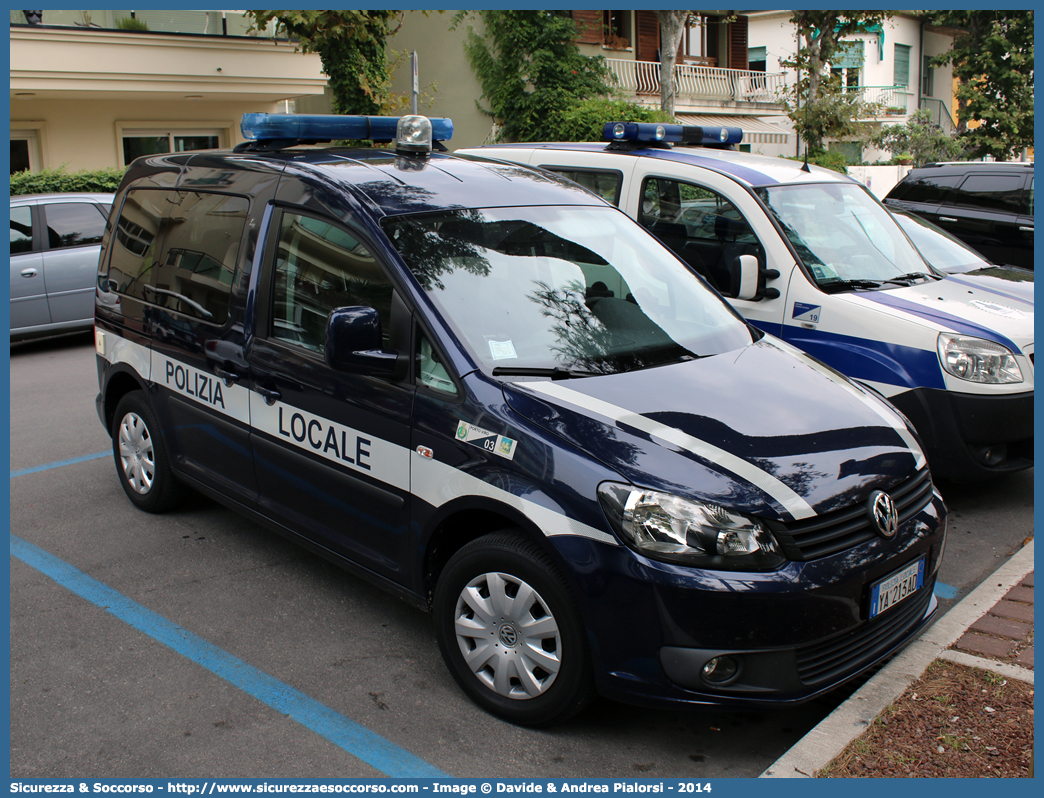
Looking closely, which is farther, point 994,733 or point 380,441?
point 380,441

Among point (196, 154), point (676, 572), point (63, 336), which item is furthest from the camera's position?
point (63, 336)

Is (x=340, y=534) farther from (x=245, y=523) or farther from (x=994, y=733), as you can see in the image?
(x=994, y=733)

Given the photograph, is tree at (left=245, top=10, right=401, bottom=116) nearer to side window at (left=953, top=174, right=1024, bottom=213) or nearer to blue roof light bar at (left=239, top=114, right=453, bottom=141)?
side window at (left=953, top=174, right=1024, bottom=213)

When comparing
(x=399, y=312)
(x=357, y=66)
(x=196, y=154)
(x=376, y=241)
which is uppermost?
(x=357, y=66)

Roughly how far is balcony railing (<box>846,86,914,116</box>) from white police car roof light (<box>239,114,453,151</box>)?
104 ft

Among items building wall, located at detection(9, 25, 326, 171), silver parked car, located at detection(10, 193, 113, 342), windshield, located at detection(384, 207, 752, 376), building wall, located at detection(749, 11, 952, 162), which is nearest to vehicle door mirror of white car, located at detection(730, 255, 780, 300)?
windshield, located at detection(384, 207, 752, 376)

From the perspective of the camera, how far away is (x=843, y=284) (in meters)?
5.61

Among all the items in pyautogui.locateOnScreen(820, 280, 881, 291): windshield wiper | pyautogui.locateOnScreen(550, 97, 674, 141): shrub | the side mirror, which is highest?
pyautogui.locateOnScreen(550, 97, 674, 141): shrub

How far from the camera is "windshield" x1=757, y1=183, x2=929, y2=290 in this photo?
5.72 metres

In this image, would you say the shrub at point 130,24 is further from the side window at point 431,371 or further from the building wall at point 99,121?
the side window at point 431,371

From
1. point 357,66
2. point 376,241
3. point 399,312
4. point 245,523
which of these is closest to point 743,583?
point 399,312

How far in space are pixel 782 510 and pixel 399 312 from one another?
1.61 meters

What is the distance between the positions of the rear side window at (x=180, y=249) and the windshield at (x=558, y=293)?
1127 millimetres

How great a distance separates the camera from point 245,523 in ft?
17.3
